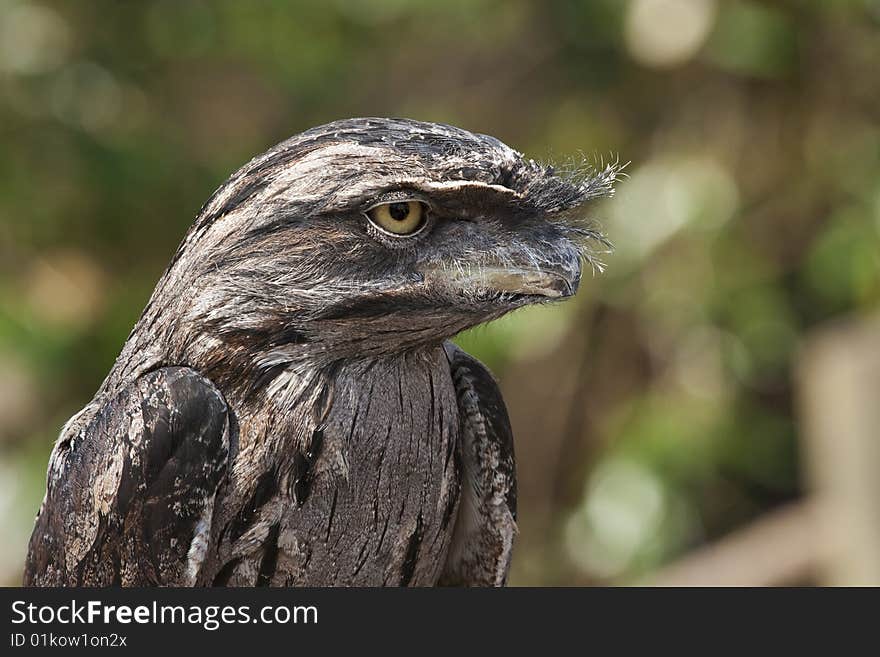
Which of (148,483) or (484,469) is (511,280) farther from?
(148,483)

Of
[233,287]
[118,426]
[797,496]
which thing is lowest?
[118,426]

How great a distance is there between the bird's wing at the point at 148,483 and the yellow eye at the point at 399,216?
1.51 feet

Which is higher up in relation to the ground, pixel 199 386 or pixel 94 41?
pixel 94 41

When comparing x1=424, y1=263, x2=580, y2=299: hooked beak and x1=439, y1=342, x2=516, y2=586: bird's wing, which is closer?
x1=424, y1=263, x2=580, y2=299: hooked beak

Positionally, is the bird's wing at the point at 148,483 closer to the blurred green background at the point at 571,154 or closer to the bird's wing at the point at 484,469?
the bird's wing at the point at 484,469

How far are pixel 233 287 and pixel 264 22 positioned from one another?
13.1ft

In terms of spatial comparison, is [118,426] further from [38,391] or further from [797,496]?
[797,496]

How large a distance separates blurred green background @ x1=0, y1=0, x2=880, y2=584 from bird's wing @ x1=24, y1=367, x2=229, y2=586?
295 centimetres

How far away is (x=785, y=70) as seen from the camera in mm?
6188

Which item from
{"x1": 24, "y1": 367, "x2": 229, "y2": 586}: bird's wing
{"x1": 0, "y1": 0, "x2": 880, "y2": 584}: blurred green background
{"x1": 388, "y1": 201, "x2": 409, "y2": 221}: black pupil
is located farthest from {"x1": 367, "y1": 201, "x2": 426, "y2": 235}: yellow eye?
{"x1": 0, "y1": 0, "x2": 880, "y2": 584}: blurred green background

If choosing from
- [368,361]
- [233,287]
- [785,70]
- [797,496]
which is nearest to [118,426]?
[233,287]

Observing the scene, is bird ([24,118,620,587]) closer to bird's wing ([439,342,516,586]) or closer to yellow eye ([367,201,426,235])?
yellow eye ([367,201,426,235])

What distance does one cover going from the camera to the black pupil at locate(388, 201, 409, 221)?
1938mm

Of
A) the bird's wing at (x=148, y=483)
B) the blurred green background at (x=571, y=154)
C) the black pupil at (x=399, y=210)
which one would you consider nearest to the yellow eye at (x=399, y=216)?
the black pupil at (x=399, y=210)
